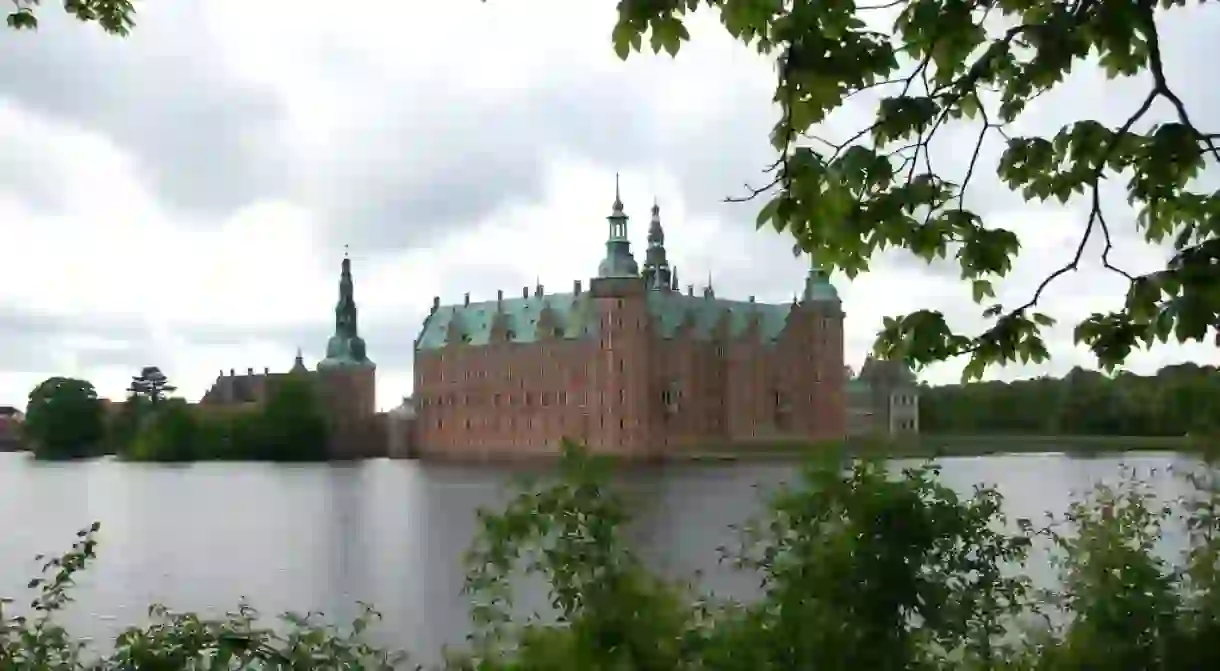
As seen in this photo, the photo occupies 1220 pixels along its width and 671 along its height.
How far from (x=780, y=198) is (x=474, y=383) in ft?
170

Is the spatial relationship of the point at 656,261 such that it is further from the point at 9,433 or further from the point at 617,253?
the point at 9,433

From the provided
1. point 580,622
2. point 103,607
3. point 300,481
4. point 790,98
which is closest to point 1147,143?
point 790,98

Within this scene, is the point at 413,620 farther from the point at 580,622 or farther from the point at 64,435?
the point at 64,435

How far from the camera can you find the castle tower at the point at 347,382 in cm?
5638

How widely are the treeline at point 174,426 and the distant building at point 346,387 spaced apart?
128cm

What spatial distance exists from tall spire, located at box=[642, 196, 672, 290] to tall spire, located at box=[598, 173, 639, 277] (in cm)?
208

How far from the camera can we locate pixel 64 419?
54.2 m

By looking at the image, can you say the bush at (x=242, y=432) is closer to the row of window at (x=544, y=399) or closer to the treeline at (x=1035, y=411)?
the row of window at (x=544, y=399)

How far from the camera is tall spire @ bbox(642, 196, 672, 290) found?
53812 millimetres

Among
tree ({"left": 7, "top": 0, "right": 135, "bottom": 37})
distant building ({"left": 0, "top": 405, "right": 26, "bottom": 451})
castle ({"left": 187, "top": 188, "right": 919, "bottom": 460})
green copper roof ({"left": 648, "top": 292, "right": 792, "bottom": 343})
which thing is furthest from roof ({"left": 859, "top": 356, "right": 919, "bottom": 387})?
distant building ({"left": 0, "top": 405, "right": 26, "bottom": 451})

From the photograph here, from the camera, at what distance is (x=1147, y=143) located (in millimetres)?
2396

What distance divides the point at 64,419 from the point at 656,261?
2418cm

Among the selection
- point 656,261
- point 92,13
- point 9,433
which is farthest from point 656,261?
point 92,13

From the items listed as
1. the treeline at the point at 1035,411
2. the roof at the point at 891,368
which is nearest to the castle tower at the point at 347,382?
the treeline at the point at 1035,411
